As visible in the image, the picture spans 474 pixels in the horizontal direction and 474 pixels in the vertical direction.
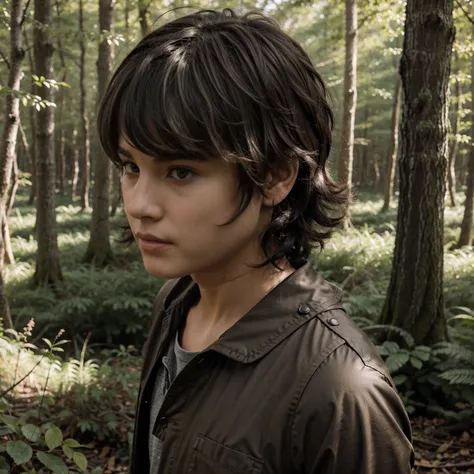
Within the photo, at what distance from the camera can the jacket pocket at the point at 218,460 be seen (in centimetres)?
114

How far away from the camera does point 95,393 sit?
4637 millimetres

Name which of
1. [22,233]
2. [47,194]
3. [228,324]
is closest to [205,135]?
[228,324]

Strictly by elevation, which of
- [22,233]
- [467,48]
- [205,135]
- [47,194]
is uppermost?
[467,48]

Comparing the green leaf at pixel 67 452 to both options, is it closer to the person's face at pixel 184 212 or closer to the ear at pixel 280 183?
the person's face at pixel 184 212

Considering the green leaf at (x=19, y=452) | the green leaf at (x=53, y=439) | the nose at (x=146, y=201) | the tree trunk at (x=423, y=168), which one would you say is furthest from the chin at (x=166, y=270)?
the tree trunk at (x=423, y=168)

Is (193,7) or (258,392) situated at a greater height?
(193,7)

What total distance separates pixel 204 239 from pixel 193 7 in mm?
943

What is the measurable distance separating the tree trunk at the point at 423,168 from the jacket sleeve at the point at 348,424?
370cm

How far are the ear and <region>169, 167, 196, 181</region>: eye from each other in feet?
0.75

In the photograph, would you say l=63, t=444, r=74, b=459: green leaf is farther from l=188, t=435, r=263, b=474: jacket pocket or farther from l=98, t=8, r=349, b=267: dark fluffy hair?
l=98, t=8, r=349, b=267: dark fluffy hair

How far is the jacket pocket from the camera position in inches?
44.9

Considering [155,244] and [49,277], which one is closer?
[155,244]

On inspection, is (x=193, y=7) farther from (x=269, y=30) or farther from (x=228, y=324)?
(x=228, y=324)

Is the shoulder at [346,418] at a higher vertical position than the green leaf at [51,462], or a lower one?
higher
